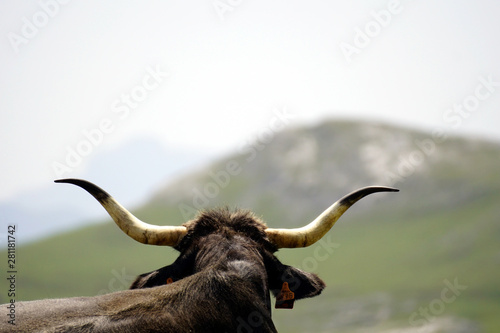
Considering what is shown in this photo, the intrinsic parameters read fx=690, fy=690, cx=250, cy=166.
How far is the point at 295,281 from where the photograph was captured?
7941 mm

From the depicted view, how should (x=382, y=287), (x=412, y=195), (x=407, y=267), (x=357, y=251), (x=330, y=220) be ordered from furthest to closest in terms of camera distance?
(x=412, y=195) → (x=357, y=251) → (x=407, y=267) → (x=382, y=287) → (x=330, y=220)

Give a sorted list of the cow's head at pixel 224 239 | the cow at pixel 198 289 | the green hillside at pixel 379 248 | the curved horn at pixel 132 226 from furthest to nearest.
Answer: the green hillside at pixel 379 248 → the curved horn at pixel 132 226 → the cow's head at pixel 224 239 → the cow at pixel 198 289

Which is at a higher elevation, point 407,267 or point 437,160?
point 437,160

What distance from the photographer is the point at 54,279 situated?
474ft

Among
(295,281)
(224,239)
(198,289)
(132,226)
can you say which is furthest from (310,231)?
(198,289)

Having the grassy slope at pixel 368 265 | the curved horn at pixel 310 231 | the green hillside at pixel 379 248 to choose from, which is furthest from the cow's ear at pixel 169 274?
the grassy slope at pixel 368 265

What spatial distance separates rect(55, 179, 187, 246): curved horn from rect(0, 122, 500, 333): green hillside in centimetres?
8115

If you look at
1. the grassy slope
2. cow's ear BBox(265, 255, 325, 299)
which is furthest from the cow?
the grassy slope

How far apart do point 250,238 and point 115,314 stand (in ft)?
7.33

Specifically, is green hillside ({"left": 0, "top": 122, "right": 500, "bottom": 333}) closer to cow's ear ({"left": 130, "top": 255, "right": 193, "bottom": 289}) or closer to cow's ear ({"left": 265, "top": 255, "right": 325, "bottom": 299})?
cow's ear ({"left": 265, "top": 255, "right": 325, "bottom": 299})

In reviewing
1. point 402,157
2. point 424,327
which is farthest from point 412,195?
point 424,327

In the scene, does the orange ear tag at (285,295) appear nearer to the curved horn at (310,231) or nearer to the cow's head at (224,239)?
the cow's head at (224,239)

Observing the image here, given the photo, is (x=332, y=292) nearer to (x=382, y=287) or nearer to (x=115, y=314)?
(x=382, y=287)

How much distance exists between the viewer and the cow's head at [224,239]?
7.13m
